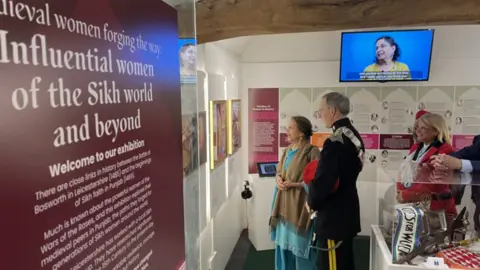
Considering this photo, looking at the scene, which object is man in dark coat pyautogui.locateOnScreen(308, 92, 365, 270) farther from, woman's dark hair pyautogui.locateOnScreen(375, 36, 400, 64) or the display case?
woman's dark hair pyautogui.locateOnScreen(375, 36, 400, 64)

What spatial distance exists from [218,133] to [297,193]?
84cm

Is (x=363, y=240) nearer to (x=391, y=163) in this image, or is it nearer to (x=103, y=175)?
(x=391, y=163)

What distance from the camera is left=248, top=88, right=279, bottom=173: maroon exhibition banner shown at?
14.1ft

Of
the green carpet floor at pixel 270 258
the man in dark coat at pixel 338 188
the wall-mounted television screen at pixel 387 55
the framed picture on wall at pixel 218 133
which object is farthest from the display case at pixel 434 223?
the wall-mounted television screen at pixel 387 55

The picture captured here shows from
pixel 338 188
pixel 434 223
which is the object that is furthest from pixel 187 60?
pixel 434 223

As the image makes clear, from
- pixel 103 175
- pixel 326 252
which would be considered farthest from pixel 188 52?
pixel 326 252

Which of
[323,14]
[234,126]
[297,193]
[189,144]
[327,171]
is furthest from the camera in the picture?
[234,126]

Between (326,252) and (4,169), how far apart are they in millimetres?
2244

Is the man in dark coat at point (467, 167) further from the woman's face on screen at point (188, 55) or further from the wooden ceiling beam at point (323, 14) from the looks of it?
the woman's face on screen at point (188, 55)

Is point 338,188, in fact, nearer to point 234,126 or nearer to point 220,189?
point 220,189

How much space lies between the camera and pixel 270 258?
3.94 meters

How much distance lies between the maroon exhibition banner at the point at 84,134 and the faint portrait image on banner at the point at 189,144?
0.44 m

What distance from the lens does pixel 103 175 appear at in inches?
30.5

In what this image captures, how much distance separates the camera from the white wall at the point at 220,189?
2846 millimetres
